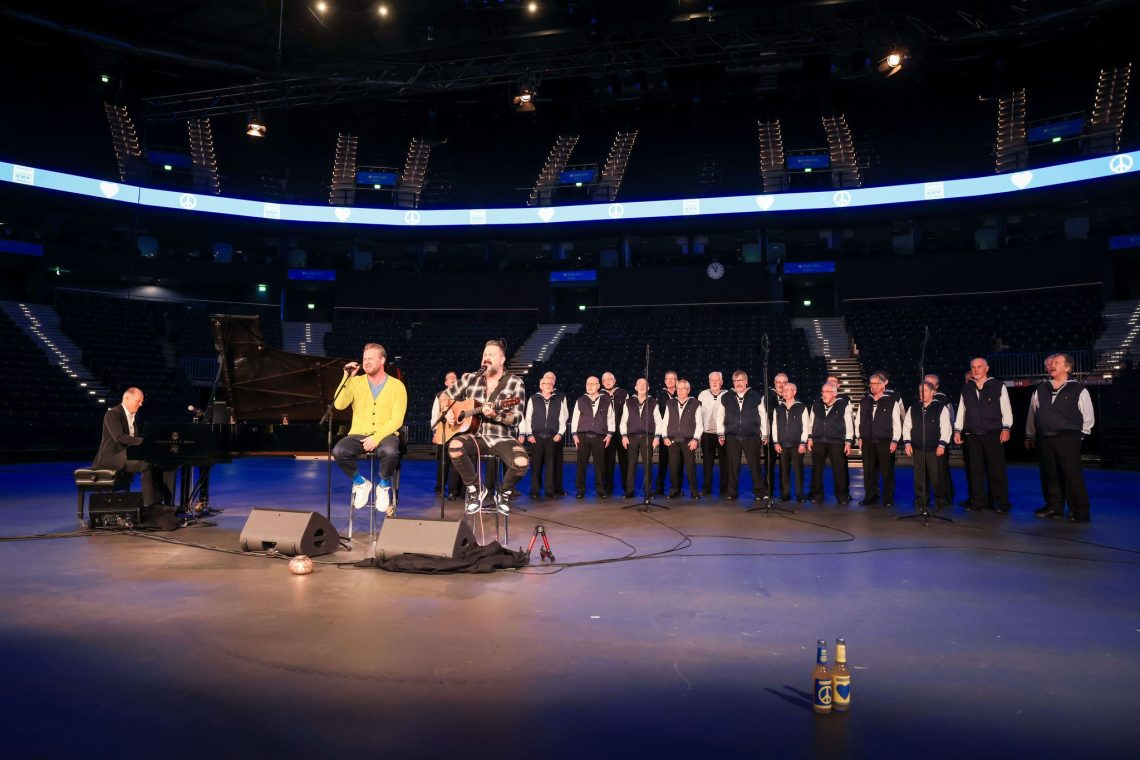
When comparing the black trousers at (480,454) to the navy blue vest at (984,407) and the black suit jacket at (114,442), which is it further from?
the navy blue vest at (984,407)

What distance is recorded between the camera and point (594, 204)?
82.7ft

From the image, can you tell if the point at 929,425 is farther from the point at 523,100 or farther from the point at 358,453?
the point at 523,100

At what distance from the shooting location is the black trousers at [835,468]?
956cm

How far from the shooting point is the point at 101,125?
24.9 metres

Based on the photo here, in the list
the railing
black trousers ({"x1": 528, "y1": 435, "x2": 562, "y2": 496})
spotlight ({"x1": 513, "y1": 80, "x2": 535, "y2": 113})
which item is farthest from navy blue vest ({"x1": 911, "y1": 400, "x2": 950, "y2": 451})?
spotlight ({"x1": 513, "y1": 80, "x2": 535, "y2": 113})

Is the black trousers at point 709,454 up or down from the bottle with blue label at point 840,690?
up

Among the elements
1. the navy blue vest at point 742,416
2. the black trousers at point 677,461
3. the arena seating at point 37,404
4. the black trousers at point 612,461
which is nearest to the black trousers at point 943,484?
the navy blue vest at point 742,416

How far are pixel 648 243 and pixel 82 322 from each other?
20.3 m

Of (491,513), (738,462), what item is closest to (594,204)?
(738,462)

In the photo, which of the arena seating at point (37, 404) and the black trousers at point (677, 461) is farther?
the arena seating at point (37, 404)

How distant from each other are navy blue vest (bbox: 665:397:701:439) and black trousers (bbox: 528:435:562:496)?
1698mm

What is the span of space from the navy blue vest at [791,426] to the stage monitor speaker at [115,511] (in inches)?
303

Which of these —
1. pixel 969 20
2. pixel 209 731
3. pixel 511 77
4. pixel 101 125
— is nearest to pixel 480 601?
pixel 209 731

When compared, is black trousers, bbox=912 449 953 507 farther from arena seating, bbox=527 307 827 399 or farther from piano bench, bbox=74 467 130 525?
arena seating, bbox=527 307 827 399
